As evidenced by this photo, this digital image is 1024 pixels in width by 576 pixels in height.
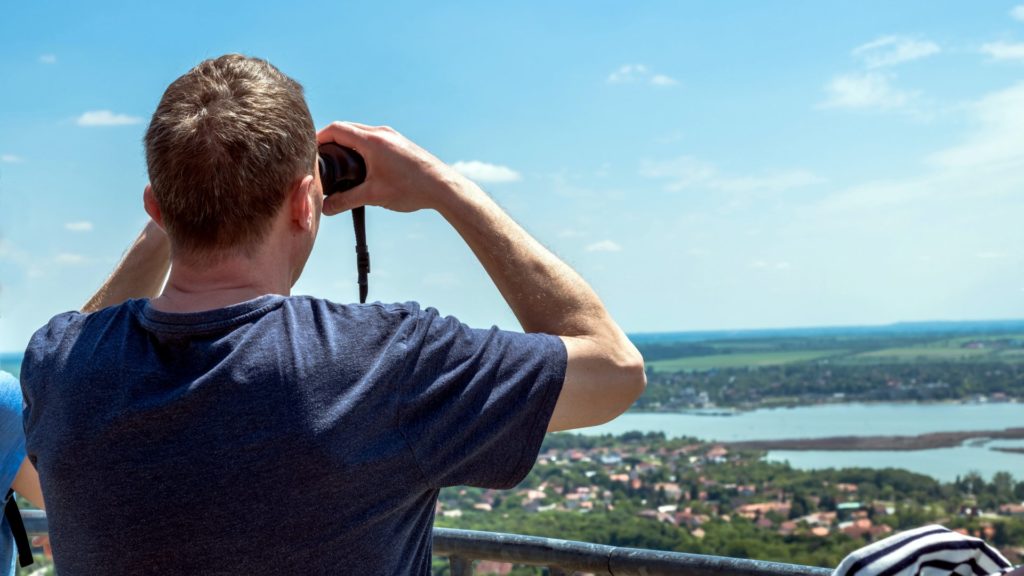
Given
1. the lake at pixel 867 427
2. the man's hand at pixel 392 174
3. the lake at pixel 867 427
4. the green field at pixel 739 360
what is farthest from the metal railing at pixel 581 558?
the green field at pixel 739 360

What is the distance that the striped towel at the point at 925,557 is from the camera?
44.8 inches

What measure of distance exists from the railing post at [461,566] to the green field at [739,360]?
59217mm

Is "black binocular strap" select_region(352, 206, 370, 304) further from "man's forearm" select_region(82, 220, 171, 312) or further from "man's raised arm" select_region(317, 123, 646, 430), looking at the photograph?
"man's forearm" select_region(82, 220, 171, 312)

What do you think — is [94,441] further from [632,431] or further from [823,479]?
[632,431]

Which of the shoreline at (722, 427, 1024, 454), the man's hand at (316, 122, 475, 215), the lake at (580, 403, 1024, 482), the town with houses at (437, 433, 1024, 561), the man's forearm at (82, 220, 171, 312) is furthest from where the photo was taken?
the shoreline at (722, 427, 1024, 454)

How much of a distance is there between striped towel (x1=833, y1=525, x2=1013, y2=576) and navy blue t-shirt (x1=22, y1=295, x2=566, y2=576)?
41 cm

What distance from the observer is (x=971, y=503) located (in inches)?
944

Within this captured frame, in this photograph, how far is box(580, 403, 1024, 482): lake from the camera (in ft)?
111

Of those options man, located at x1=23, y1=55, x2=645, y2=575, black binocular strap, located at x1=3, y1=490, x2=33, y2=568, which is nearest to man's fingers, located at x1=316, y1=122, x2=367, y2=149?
man, located at x1=23, y1=55, x2=645, y2=575

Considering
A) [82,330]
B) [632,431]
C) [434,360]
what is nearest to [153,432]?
[82,330]

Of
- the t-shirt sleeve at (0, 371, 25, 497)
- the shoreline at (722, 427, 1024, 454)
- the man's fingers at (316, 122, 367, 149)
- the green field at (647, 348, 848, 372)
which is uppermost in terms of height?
the man's fingers at (316, 122, 367, 149)

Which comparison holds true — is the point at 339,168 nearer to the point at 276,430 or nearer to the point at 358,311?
the point at 358,311

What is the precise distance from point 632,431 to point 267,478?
45.9m

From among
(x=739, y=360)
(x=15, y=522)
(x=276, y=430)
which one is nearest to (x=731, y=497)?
(x=15, y=522)
